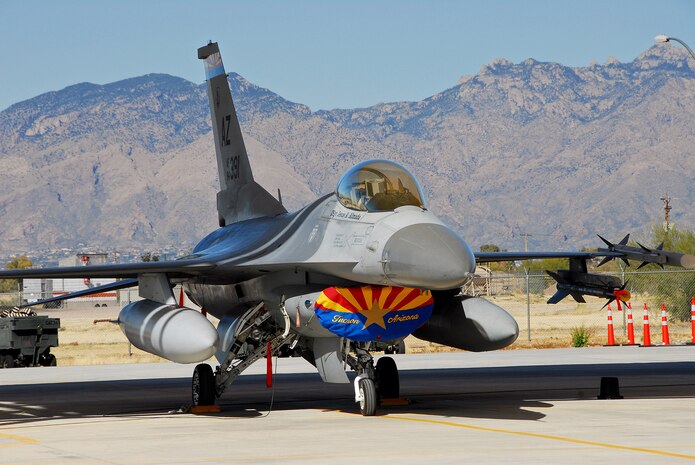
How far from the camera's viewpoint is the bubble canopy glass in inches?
623

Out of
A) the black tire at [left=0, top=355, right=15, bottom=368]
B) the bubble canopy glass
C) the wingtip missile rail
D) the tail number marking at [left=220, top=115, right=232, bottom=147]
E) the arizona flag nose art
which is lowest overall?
the black tire at [left=0, top=355, right=15, bottom=368]

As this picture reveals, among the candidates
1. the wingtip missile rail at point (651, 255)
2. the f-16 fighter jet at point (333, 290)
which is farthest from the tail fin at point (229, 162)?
the wingtip missile rail at point (651, 255)

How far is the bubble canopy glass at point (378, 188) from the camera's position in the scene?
623 inches

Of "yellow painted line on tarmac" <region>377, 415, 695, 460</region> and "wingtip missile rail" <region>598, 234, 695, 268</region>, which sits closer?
"yellow painted line on tarmac" <region>377, 415, 695, 460</region>

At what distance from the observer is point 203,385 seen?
58.5 feet

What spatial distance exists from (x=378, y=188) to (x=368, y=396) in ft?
9.17

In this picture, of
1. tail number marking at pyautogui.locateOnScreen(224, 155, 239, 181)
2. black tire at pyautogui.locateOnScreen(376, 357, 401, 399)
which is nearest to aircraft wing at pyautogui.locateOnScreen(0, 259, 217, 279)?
black tire at pyautogui.locateOnScreen(376, 357, 401, 399)

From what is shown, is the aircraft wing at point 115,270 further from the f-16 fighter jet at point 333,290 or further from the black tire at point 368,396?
the black tire at point 368,396

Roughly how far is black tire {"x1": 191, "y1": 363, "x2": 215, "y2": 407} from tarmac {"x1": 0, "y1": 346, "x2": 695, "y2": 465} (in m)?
0.38

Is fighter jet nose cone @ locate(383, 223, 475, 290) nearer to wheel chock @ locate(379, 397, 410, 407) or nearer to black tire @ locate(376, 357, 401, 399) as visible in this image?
wheel chock @ locate(379, 397, 410, 407)

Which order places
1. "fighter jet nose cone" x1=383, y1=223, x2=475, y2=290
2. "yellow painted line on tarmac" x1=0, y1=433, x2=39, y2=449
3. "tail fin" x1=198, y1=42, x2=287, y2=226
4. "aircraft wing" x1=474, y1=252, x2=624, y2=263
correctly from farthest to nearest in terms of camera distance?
"tail fin" x1=198, y1=42, x2=287, y2=226
"aircraft wing" x1=474, y1=252, x2=624, y2=263
"fighter jet nose cone" x1=383, y1=223, x2=475, y2=290
"yellow painted line on tarmac" x1=0, y1=433, x2=39, y2=449

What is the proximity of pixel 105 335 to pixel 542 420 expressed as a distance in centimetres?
4481

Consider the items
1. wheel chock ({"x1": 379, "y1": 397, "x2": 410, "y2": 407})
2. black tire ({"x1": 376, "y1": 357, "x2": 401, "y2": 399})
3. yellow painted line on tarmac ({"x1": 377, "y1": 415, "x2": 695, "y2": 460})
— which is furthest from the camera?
black tire ({"x1": 376, "y1": 357, "x2": 401, "y2": 399})

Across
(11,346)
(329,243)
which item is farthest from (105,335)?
(329,243)
